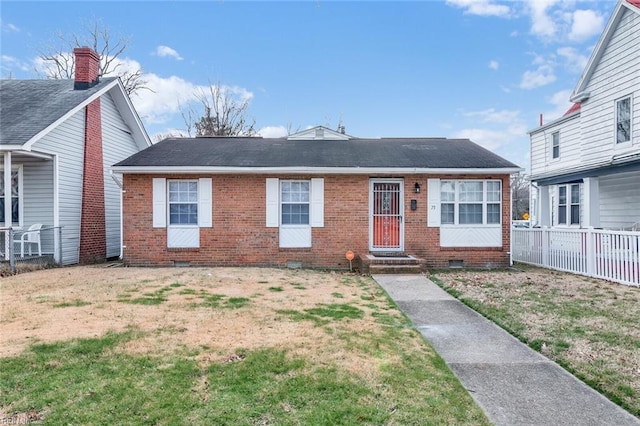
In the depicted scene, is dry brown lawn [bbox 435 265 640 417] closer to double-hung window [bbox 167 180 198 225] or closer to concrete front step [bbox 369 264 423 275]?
concrete front step [bbox 369 264 423 275]

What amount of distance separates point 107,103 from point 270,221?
843 centimetres

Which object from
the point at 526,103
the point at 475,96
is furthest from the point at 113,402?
the point at 526,103

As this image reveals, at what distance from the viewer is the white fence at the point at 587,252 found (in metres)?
8.42

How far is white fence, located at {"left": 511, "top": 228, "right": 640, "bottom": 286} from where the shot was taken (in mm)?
8422

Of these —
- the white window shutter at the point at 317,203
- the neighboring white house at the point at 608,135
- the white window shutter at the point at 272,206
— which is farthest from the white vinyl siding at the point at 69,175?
the neighboring white house at the point at 608,135

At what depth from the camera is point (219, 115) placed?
1236 inches

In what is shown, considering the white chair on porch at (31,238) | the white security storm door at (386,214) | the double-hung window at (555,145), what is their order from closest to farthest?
the white chair on porch at (31,238), the white security storm door at (386,214), the double-hung window at (555,145)

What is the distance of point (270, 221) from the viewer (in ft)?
36.4

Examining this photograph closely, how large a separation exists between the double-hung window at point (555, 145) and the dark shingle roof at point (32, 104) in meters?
17.6

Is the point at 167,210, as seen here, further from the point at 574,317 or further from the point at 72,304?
→ the point at 574,317

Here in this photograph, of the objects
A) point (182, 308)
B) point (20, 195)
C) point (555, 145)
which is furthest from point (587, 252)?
point (20, 195)

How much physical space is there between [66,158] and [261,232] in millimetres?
6670

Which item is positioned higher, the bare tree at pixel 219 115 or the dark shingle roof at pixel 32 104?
the bare tree at pixel 219 115

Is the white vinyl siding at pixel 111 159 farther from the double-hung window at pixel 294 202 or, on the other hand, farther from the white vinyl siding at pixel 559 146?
the white vinyl siding at pixel 559 146
